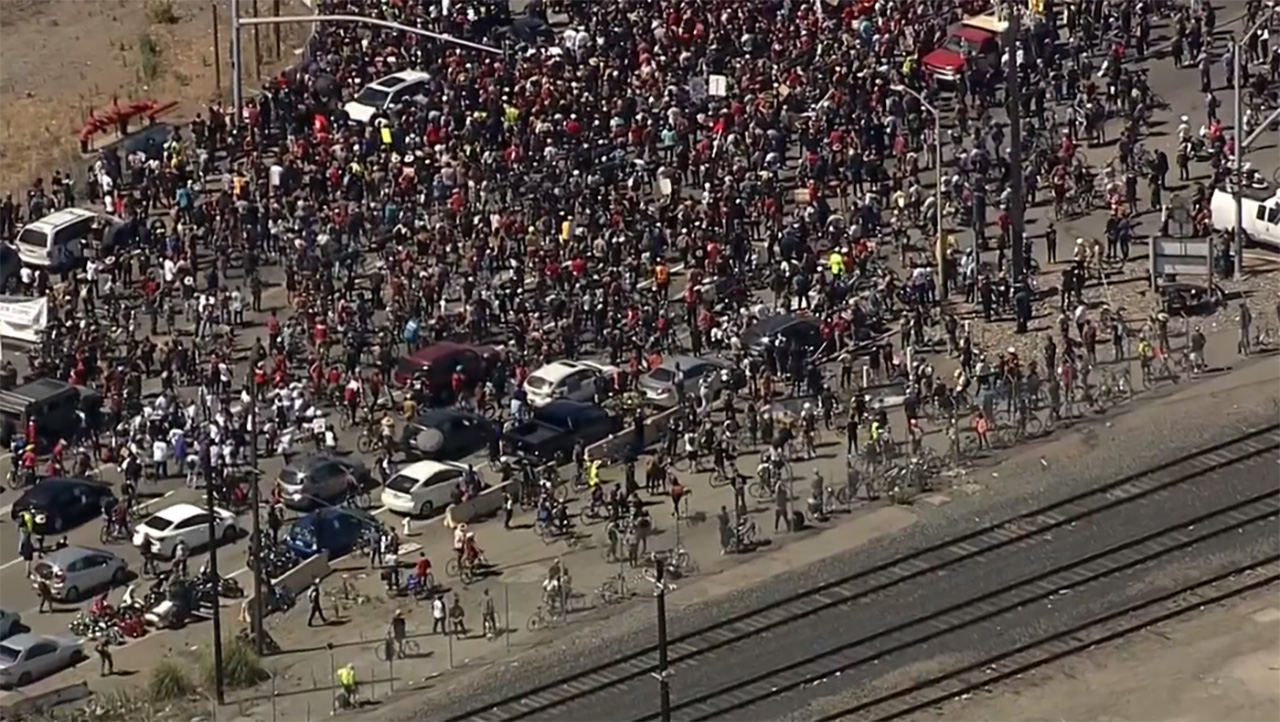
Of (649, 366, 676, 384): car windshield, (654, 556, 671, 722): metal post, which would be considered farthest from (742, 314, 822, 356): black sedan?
(654, 556, 671, 722): metal post

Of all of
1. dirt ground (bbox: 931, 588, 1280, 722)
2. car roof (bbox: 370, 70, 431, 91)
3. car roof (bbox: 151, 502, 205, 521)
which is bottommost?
dirt ground (bbox: 931, 588, 1280, 722)

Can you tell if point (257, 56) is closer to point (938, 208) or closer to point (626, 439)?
point (938, 208)

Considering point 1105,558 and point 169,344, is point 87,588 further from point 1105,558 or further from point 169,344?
point 1105,558

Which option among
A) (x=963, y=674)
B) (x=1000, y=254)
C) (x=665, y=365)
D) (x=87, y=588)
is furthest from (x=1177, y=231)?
(x=87, y=588)

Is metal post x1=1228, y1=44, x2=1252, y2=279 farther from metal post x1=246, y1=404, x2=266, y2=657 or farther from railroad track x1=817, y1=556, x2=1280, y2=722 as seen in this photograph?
metal post x1=246, y1=404, x2=266, y2=657

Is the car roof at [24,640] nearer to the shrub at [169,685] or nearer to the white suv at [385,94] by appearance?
the shrub at [169,685]

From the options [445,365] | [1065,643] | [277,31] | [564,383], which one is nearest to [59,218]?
[445,365]
